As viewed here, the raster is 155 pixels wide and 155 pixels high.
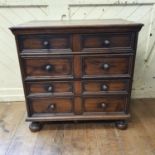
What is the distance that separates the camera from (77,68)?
1.36m

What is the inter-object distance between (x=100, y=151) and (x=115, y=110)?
0.35 metres

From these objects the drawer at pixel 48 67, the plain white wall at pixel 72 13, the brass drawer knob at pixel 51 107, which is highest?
the plain white wall at pixel 72 13

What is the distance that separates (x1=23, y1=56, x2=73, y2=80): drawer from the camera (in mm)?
1344

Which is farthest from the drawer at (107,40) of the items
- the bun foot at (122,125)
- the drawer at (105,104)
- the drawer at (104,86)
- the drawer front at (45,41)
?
the bun foot at (122,125)

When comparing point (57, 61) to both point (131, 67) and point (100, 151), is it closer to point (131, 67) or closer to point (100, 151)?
point (131, 67)

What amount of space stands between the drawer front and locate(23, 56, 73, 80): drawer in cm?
8

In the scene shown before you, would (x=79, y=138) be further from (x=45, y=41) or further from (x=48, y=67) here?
(x=45, y=41)

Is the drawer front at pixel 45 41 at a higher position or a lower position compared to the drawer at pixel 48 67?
higher

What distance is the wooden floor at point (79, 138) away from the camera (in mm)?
1337

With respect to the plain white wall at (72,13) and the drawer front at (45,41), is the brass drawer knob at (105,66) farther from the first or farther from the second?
the plain white wall at (72,13)

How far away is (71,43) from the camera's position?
50.9 inches

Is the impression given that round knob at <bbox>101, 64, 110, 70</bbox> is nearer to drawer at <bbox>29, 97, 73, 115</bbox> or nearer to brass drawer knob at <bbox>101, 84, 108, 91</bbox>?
brass drawer knob at <bbox>101, 84, 108, 91</bbox>

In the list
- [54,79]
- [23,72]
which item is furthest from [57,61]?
[23,72]

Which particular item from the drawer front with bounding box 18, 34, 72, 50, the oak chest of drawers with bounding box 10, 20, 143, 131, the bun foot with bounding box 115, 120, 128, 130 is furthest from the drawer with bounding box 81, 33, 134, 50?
the bun foot with bounding box 115, 120, 128, 130
